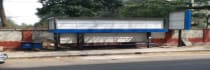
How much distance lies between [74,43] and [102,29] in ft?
8.16

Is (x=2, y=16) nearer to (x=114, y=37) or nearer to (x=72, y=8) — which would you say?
(x=72, y=8)

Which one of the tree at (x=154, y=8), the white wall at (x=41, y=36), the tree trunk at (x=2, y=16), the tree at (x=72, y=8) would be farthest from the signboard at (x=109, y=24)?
the tree at (x=154, y=8)

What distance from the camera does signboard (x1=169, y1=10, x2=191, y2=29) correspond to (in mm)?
35281

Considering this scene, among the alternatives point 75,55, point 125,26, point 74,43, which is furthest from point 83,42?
point 75,55

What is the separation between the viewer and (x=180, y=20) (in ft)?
118

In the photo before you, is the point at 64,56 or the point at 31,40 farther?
the point at 31,40

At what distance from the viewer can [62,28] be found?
32.4m

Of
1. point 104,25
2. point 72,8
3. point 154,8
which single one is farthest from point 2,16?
point 154,8

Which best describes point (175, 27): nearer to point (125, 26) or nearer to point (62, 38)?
point (125, 26)

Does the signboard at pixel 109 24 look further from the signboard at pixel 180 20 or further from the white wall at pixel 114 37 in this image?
the signboard at pixel 180 20

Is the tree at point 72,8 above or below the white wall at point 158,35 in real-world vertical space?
above

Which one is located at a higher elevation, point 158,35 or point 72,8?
point 72,8

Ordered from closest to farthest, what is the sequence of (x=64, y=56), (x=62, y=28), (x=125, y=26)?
1. (x=64, y=56)
2. (x=62, y=28)
3. (x=125, y=26)

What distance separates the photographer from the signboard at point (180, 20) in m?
35.3
